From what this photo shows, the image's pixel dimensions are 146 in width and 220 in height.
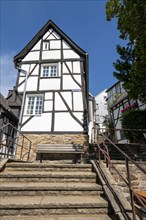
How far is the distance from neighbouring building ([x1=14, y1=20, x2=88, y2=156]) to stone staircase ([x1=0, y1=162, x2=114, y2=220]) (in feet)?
13.4

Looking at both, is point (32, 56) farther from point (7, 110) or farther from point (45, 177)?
point (45, 177)

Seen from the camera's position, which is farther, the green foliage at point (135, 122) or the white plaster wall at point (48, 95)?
the green foliage at point (135, 122)

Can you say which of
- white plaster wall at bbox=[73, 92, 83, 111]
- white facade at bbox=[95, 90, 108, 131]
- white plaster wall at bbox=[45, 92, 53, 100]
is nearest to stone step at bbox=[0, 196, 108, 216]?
white plaster wall at bbox=[73, 92, 83, 111]

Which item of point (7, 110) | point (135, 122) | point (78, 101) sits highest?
point (78, 101)

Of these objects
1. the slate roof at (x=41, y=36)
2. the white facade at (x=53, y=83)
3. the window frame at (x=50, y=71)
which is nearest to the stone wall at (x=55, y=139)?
the white facade at (x=53, y=83)

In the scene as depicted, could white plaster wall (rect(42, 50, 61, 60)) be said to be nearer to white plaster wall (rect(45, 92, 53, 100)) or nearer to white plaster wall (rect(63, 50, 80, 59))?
white plaster wall (rect(63, 50, 80, 59))

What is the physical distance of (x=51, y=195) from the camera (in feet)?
9.29

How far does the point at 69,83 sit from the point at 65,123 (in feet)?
8.26

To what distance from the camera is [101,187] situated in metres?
2.90

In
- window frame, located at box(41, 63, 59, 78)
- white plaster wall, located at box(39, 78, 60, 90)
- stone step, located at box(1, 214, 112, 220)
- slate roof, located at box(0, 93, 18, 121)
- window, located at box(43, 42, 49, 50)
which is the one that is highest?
window, located at box(43, 42, 49, 50)

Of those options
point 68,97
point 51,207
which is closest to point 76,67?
point 68,97

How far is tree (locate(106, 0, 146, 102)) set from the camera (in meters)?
5.79

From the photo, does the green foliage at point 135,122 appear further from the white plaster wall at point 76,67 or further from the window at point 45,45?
the window at point 45,45

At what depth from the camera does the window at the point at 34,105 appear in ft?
28.6
